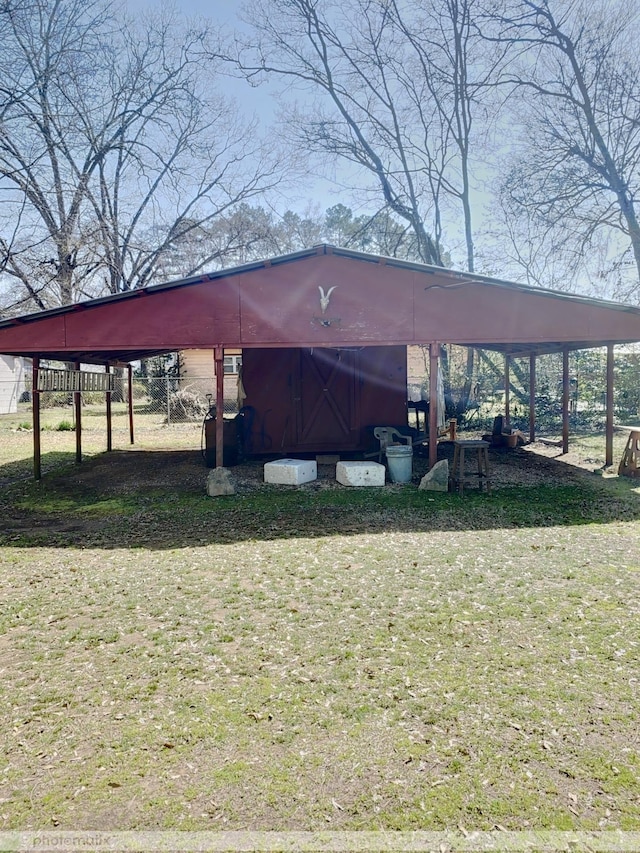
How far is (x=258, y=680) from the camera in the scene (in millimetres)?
3082

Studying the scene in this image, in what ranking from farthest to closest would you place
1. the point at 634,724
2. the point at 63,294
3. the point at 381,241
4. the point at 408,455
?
the point at 381,241 → the point at 63,294 → the point at 408,455 → the point at 634,724

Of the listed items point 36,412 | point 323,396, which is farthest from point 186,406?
point 36,412

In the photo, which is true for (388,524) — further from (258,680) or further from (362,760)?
(362,760)

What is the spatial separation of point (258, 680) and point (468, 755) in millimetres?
1207

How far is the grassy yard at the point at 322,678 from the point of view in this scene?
2195 millimetres

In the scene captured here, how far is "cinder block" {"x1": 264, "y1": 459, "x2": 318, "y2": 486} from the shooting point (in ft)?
27.8

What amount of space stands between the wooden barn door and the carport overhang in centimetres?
290

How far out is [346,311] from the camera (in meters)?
8.40

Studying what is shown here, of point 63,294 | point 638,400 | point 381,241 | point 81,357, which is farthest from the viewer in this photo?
point 381,241

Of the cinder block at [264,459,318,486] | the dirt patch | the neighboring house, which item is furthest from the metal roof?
the neighboring house

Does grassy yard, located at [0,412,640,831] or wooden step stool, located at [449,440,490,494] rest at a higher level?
wooden step stool, located at [449,440,490,494]

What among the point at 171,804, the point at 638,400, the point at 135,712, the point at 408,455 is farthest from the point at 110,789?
the point at 638,400

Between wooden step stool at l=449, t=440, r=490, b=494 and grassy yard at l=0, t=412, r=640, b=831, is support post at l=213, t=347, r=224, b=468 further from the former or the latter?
wooden step stool at l=449, t=440, r=490, b=494

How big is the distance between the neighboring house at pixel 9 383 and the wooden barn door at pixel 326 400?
17.8m
